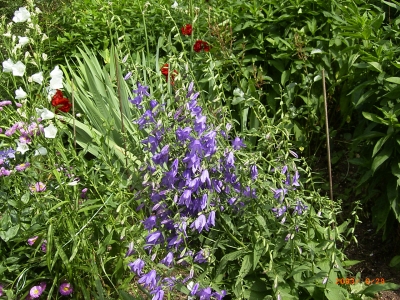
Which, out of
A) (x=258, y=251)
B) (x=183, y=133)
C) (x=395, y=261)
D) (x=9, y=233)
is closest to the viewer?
(x=183, y=133)

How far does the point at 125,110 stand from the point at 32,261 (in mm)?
1331

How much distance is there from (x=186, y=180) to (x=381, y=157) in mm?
1066

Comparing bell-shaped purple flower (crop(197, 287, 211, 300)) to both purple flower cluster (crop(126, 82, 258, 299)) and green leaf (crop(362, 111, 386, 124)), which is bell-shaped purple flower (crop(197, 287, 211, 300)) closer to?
purple flower cluster (crop(126, 82, 258, 299))

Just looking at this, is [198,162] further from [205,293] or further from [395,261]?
[395,261]

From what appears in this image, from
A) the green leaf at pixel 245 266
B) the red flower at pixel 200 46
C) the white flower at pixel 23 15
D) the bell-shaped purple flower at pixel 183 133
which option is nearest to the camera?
the bell-shaped purple flower at pixel 183 133

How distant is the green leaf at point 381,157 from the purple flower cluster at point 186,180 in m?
0.73

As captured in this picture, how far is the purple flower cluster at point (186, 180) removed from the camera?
198 centimetres

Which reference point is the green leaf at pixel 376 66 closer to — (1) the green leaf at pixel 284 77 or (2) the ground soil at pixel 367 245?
(2) the ground soil at pixel 367 245

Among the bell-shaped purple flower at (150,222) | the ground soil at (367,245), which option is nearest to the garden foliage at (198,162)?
the bell-shaped purple flower at (150,222)

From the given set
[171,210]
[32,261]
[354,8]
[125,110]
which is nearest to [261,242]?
[171,210]

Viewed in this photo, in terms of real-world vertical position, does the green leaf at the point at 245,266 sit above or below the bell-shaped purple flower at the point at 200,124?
below

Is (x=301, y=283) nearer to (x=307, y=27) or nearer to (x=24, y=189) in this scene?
(x=24, y=189)

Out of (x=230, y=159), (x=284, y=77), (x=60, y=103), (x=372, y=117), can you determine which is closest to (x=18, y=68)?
(x=60, y=103)

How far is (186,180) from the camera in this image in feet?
6.68
